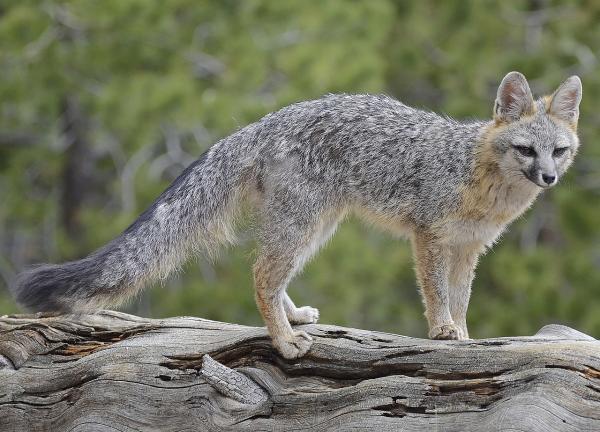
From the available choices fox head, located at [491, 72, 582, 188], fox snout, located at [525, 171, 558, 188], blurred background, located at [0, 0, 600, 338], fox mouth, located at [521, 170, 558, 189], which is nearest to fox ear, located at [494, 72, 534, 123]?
fox head, located at [491, 72, 582, 188]

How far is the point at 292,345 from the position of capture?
6.85 meters

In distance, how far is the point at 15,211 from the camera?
15953mm

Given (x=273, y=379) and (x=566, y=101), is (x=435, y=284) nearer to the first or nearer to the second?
(x=273, y=379)

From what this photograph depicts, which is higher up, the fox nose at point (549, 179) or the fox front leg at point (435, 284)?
the fox nose at point (549, 179)

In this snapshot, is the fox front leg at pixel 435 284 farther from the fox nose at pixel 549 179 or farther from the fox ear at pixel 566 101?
the fox ear at pixel 566 101

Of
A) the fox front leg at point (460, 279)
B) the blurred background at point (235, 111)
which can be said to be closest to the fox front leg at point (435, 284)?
the fox front leg at point (460, 279)

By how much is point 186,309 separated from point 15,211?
144 inches

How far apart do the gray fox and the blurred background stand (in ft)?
12.7

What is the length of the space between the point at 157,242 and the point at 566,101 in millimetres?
2826

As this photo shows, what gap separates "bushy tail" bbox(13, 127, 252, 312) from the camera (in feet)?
22.3

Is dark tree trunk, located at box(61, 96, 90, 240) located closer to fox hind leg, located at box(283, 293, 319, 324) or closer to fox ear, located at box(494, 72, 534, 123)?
fox hind leg, located at box(283, 293, 319, 324)

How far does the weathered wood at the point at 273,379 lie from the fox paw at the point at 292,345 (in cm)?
5

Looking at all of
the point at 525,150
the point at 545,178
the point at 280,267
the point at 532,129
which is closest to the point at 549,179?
the point at 545,178

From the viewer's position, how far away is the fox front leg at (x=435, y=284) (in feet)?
22.9
